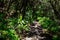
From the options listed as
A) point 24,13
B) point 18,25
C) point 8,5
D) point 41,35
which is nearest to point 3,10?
point 8,5

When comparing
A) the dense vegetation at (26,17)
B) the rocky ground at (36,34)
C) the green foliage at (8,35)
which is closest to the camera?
the green foliage at (8,35)

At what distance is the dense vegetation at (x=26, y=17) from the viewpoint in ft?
24.1

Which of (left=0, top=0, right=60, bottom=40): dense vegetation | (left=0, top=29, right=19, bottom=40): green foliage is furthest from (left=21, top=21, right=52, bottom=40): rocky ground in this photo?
(left=0, top=29, right=19, bottom=40): green foliage

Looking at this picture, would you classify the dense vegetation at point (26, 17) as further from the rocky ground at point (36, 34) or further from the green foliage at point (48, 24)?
the rocky ground at point (36, 34)

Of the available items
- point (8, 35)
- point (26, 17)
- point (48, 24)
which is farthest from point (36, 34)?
point (8, 35)

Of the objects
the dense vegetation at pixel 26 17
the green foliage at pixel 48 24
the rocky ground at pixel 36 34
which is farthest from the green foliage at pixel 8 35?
the green foliage at pixel 48 24

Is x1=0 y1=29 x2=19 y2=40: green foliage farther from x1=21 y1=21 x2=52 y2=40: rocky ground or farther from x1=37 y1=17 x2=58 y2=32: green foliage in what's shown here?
x1=37 y1=17 x2=58 y2=32: green foliage

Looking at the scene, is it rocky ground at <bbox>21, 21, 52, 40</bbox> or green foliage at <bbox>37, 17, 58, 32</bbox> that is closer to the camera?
rocky ground at <bbox>21, 21, 52, 40</bbox>

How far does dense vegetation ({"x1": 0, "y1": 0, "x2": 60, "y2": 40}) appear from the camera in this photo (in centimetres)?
736

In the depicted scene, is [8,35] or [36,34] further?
[36,34]

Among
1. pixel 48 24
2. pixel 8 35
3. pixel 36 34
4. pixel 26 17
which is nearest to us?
pixel 8 35

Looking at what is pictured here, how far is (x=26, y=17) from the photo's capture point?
8617mm

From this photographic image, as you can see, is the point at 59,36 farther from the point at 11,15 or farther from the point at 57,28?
the point at 11,15

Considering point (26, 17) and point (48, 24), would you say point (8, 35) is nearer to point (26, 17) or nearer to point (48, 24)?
point (26, 17)
